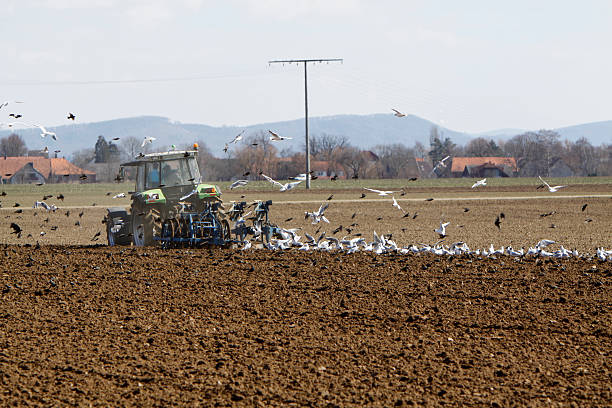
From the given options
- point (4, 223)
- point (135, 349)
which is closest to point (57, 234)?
point (4, 223)

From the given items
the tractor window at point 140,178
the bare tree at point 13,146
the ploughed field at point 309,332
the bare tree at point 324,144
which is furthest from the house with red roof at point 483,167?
the ploughed field at point 309,332

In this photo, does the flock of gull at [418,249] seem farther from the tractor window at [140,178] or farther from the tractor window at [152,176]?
the tractor window at [140,178]

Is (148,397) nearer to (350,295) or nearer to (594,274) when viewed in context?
(350,295)

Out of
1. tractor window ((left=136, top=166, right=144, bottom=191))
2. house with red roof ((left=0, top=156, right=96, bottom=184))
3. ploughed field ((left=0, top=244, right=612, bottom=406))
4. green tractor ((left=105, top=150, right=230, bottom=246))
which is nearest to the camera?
ploughed field ((left=0, top=244, right=612, bottom=406))

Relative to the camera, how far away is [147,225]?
1705cm

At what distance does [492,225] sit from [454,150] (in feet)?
378

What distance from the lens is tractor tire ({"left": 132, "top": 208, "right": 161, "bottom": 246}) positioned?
16922mm

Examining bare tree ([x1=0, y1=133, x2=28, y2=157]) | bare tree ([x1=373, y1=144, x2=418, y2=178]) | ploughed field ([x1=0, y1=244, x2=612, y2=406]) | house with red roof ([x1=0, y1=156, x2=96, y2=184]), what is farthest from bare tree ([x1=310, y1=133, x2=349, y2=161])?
ploughed field ([x1=0, y1=244, x2=612, y2=406])

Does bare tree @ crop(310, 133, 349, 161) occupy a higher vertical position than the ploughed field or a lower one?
higher

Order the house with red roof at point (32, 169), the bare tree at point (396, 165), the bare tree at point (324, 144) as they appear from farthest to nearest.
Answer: the bare tree at point (324, 144) → the bare tree at point (396, 165) → the house with red roof at point (32, 169)

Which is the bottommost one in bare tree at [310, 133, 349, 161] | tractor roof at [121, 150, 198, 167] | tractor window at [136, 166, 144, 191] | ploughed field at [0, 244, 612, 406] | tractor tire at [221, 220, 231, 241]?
ploughed field at [0, 244, 612, 406]

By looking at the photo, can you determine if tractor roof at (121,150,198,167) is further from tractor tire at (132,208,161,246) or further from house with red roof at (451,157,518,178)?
house with red roof at (451,157,518,178)

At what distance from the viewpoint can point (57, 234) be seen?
2395 centimetres

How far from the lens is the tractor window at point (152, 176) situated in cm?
1733
